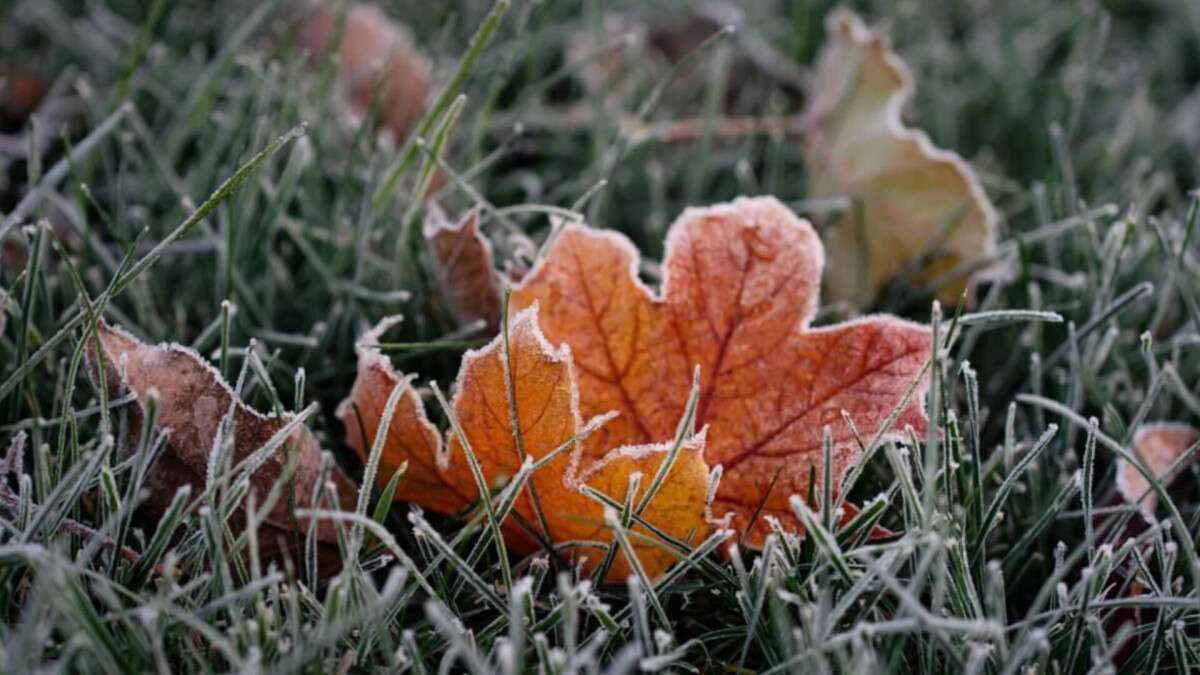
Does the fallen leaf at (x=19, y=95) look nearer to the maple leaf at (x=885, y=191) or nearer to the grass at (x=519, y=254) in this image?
the grass at (x=519, y=254)

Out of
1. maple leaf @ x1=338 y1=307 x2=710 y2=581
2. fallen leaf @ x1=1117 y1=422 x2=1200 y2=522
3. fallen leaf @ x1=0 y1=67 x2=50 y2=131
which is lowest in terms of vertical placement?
fallen leaf @ x1=1117 y1=422 x2=1200 y2=522

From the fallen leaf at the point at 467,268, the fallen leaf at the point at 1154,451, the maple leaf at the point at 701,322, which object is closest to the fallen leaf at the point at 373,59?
the fallen leaf at the point at 467,268

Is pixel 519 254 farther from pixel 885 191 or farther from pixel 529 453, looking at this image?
pixel 885 191

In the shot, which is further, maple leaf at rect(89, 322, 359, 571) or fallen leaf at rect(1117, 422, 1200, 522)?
fallen leaf at rect(1117, 422, 1200, 522)

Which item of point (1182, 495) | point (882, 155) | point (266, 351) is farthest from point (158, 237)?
point (1182, 495)

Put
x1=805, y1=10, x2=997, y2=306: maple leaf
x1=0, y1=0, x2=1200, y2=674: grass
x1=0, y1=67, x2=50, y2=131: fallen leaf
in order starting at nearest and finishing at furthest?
x1=0, y1=0, x2=1200, y2=674: grass < x1=805, y1=10, x2=997, y2=306: maple leaf < x1=0, y1=67, x2=50, y2=131: fallen leaf

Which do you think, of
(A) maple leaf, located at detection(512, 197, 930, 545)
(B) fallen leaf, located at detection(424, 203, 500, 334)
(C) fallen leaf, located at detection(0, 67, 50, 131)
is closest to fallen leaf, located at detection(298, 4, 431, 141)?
(C) fallen leaf, located at detection(0, 67, 50, 131)

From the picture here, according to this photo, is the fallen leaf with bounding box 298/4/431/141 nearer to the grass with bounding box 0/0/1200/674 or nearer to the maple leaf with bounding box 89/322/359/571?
the grass with bounding box 0/0/1200/674
